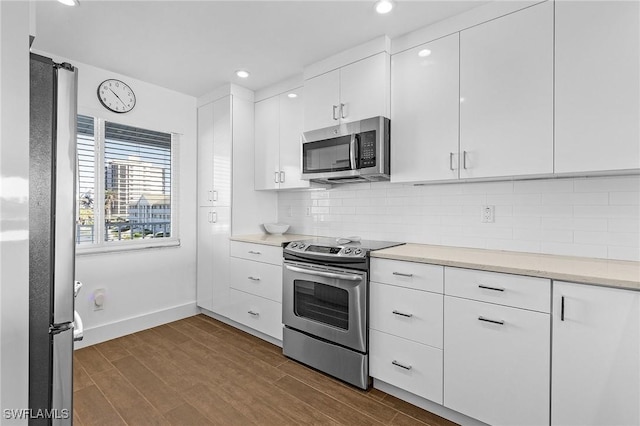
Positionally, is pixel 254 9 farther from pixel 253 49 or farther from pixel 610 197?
pixel 610 197

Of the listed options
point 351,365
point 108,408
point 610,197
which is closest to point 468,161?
point 610,197

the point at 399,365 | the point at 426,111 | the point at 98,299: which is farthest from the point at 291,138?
the point at 98,299

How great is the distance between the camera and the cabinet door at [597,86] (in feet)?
5.06

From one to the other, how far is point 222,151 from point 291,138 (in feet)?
2.56

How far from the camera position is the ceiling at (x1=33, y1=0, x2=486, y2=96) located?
2014 millimetres

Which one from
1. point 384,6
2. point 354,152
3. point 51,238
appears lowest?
point 51,238

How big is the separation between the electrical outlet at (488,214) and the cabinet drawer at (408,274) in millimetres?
693

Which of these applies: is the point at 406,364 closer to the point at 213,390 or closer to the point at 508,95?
the point at 213,390

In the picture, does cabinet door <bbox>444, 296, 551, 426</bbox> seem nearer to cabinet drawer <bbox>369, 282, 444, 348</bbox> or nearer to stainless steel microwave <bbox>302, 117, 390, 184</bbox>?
cabinet drawer <bbox>369, 282, 444, 348</bbox>

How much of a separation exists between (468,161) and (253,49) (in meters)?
1.87

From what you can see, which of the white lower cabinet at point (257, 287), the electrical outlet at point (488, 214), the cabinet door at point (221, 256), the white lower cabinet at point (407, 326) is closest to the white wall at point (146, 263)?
the cabinet door at point (221, 256)

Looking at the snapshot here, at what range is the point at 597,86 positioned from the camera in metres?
1.62

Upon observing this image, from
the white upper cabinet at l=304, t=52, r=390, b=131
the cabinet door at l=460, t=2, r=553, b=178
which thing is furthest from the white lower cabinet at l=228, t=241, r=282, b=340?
the cabinet door at l=460, t=2, r=553, b=178

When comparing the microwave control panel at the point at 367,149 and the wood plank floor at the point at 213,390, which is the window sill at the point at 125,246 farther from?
the microwave control panel at the point at 367,149
